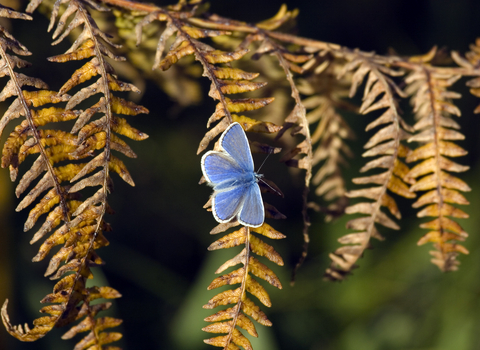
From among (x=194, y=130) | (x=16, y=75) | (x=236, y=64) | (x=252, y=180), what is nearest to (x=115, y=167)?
Answer: (x=16, y=75)

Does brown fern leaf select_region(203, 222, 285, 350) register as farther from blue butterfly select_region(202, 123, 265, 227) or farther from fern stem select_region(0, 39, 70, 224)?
fern stem select_region(0, 39, 70, 224)

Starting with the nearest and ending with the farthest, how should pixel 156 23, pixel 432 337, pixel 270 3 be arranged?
pixel 156 23
pixel 432 337
pixel 270 3

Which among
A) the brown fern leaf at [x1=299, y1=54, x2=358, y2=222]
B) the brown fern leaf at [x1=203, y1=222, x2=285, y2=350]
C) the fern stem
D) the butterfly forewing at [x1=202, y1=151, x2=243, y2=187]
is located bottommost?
the brown fern leaf at [x1=203, y1=222, x2=285, y2=350]

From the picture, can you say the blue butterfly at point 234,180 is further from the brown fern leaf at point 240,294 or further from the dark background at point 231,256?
the dark background at point 231,256

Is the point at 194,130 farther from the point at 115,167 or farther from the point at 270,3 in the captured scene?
the point at 115,167

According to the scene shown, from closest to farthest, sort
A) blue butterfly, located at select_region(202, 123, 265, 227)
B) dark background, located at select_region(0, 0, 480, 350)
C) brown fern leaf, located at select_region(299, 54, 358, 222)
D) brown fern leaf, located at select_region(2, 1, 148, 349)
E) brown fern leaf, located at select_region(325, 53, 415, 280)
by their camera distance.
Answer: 1. brown fern leaf, located at select_region(2, 1, 148, 349)
2. blue butterfly, located at select_region(202, 123, 265, 227)
3. brown fern leaf, located at select_region(325, 53, 415, 280)
4. brown fern leaf, located at select_region(299, 54, 358, 222)
5. dark background, located at select_region(0, 0, 480, 350)

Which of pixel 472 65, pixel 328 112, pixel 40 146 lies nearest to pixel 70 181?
pixel 40 146

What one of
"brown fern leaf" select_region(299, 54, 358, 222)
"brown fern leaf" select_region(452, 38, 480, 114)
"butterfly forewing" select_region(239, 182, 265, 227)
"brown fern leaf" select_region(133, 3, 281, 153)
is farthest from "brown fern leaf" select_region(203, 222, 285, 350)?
"brown fern leaf" select_region(452, 38, 480, 114)

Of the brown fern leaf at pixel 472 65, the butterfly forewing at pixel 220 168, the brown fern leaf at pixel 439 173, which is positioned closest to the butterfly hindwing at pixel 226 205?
the butterfly forewing at pixel 220 168
